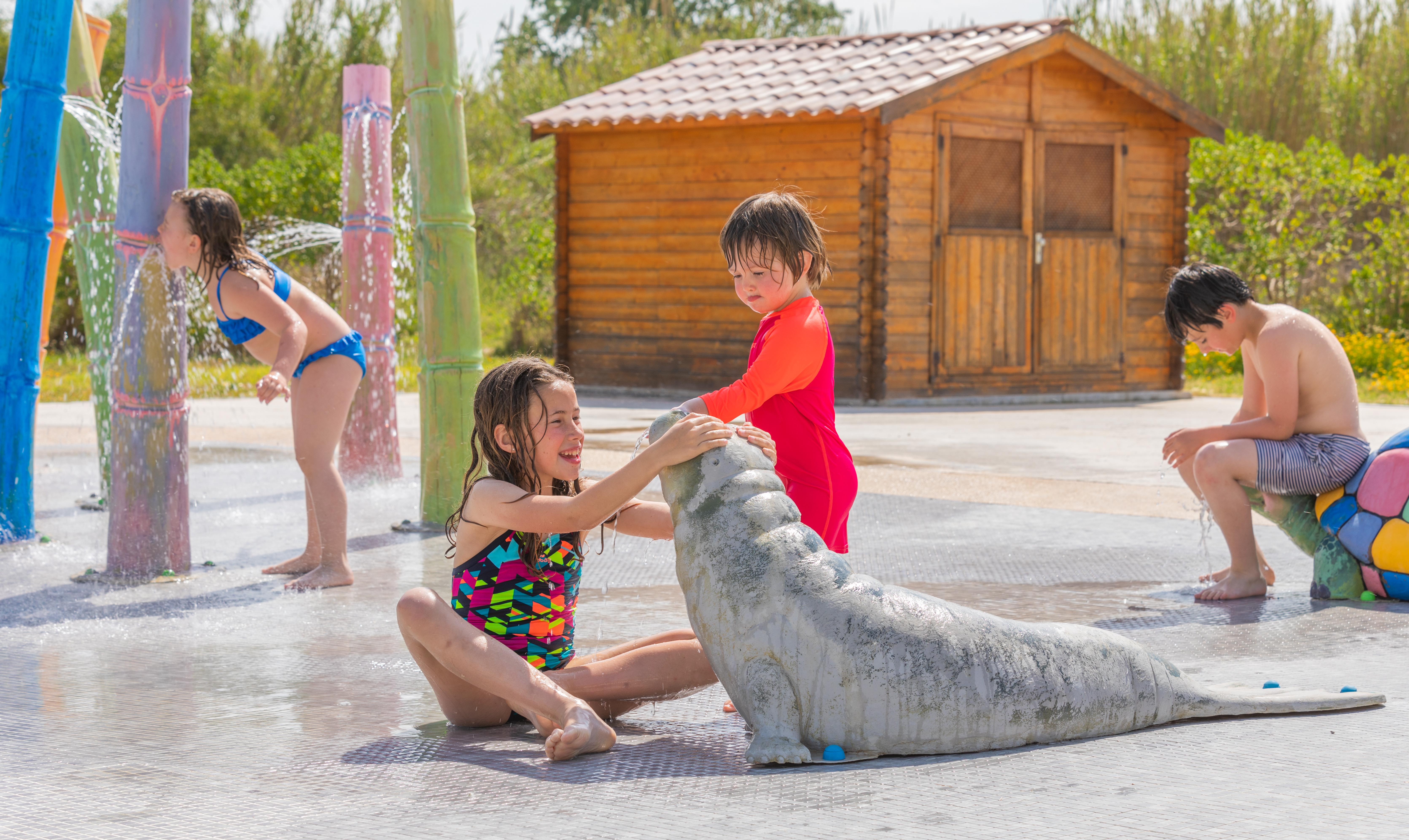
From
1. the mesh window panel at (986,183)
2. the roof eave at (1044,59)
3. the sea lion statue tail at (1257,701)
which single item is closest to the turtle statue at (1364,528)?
the sea lion statue tail at (1257,701)

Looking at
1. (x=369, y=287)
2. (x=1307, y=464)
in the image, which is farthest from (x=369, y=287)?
(x=1307, y=464)

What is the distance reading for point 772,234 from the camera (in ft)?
11.2

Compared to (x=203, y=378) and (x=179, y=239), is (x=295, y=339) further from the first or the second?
(x=203, y=378)

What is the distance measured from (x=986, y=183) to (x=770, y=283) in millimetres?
11753

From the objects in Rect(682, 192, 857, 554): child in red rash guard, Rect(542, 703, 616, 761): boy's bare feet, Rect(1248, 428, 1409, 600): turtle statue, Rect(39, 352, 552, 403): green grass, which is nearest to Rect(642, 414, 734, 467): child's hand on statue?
Rect(682, 192, 857, 554): child in red rash guard

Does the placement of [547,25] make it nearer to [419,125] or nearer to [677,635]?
[419,125]

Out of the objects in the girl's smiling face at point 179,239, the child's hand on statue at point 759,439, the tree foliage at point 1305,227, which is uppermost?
the tree foliage at point 1305,227

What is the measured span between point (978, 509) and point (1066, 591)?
197 centimetres

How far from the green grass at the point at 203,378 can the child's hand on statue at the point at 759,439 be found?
997 centimetres

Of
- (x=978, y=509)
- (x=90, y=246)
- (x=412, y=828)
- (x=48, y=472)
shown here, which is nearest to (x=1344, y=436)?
(x=978, y=509)

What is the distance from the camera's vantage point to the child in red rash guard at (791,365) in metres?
3.40

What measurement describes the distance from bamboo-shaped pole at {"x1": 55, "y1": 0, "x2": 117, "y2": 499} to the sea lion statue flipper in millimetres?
4529

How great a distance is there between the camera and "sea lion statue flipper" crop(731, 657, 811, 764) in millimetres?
2902

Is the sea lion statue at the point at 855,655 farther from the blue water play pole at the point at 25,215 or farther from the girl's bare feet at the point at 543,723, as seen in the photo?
the blue water play pole at the point at 25,215
